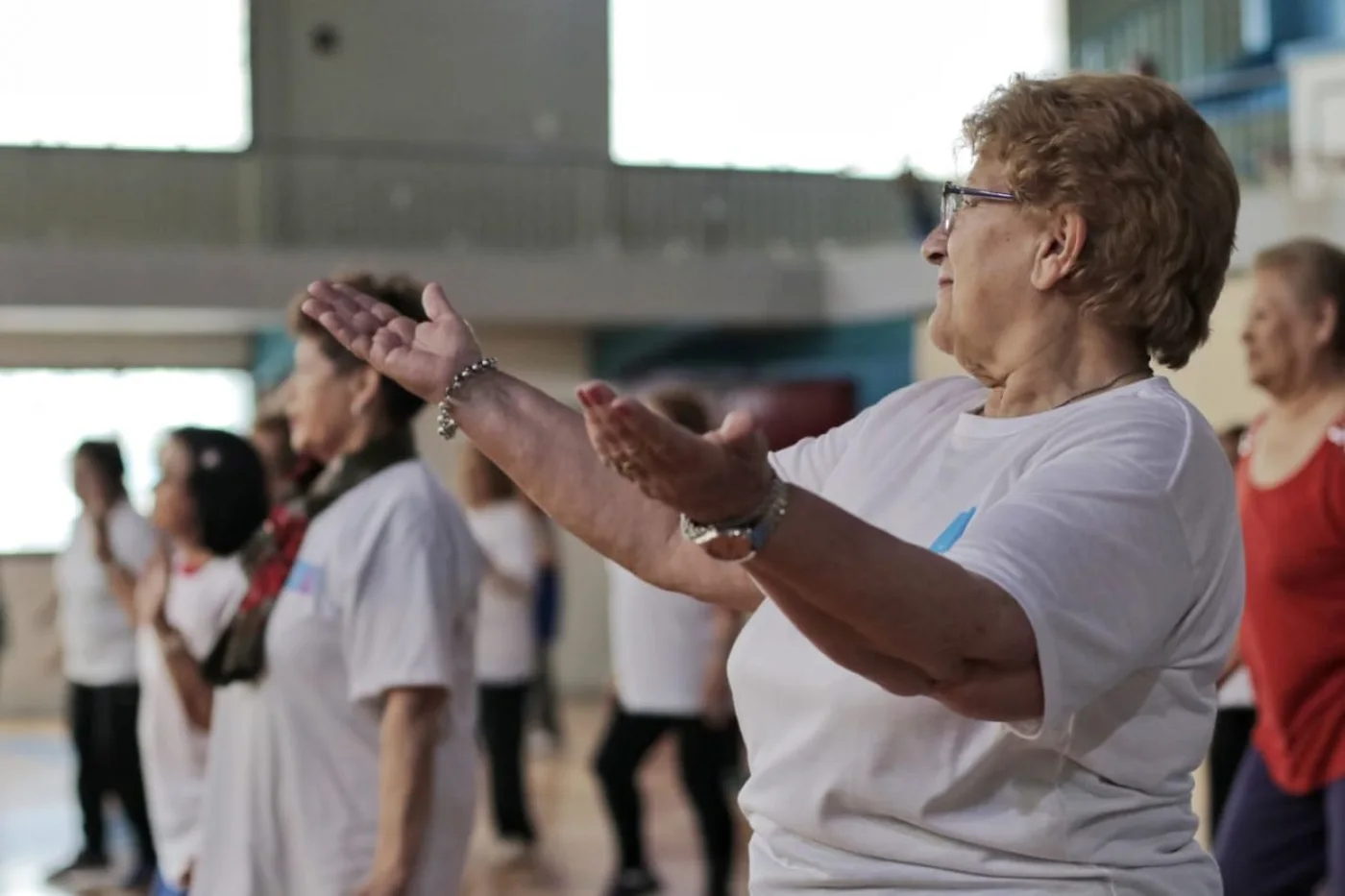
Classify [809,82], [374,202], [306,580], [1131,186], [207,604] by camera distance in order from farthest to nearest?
[809,82]
[374,202]
[207,604]
[306,580]
[1131,186]

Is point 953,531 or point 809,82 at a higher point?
point 809,82

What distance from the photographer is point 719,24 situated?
13.8 metres

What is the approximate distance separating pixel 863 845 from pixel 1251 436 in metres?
2.23

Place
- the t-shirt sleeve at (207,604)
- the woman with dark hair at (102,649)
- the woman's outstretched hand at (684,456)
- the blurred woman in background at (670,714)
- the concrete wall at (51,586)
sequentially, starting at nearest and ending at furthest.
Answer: the woman's outstretched hand at (684,456), the t-shirt sleeve at (207,604), the blurred woman in background at (670,714), the woman with dark hair at (102,649), the concrete wall at (51,586)

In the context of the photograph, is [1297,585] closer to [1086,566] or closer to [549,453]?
[549,453]

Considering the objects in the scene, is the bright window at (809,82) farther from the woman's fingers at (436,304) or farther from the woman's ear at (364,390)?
the woman's fingers at (436,304)

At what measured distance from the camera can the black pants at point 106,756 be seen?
585 cm

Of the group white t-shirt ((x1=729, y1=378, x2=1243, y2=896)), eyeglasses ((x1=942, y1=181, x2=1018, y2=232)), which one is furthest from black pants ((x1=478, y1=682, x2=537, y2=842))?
eyeglasses ((x1=942, y1=181, x2=1018, y2=232))

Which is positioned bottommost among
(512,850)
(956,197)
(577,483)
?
(512,850)

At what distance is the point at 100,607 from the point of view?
19.7ft

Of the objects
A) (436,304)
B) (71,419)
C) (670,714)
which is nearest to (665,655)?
(670,714)

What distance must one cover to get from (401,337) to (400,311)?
74 centimetres

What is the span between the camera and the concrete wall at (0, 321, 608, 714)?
460 inches

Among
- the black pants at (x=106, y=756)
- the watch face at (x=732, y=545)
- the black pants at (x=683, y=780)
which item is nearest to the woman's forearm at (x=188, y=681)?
the watch face at (x=732, y=545)
